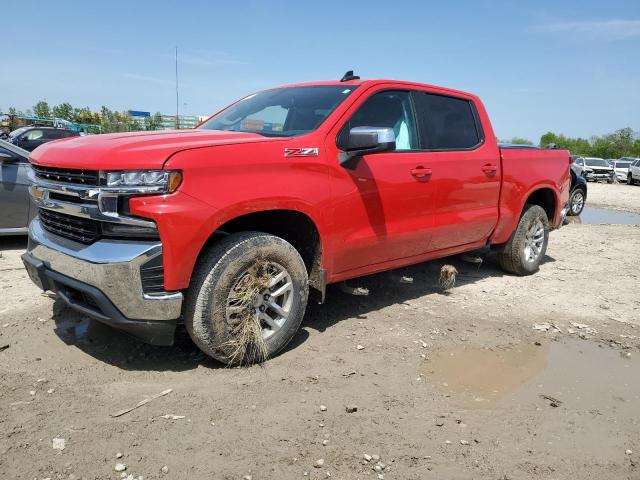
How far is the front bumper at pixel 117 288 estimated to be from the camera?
9.58 ft

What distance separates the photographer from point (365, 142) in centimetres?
364

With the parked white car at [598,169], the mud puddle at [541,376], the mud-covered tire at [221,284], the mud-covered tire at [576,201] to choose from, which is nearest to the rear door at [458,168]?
the mud puddle at [541,376]

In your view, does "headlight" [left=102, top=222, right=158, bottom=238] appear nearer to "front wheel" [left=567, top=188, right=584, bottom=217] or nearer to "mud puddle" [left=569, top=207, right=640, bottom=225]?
"mud puddle" [left=569, top=207, right=640, bottom=225]

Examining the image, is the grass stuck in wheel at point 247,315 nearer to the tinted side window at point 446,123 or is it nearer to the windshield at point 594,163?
the tinted side window at point 446,123

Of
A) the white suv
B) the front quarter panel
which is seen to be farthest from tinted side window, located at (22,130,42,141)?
the white suv

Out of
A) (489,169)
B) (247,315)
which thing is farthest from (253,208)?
(489,169)

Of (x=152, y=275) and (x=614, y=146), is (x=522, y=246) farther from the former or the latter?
(x=614, y=146)

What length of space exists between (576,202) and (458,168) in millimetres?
10096

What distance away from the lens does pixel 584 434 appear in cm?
290

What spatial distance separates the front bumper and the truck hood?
17.7 inches

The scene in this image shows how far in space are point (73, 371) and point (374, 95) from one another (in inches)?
117

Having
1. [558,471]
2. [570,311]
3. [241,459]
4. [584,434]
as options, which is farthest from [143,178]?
[570,311]

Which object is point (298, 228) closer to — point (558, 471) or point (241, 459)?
point (241, 459)

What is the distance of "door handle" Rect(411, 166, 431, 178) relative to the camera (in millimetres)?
4330
